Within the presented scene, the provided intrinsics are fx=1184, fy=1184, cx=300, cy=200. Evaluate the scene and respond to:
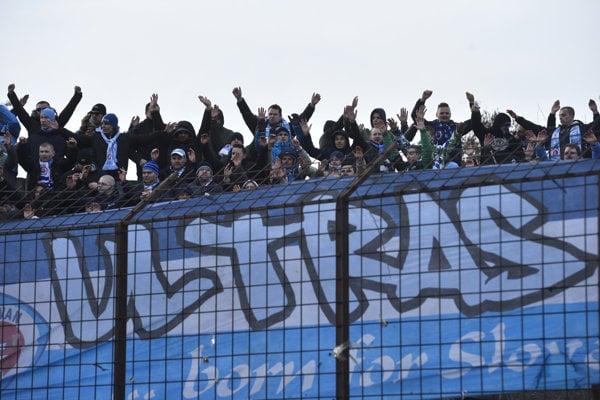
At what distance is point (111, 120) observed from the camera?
1683cm

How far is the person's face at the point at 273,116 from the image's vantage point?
640 inches

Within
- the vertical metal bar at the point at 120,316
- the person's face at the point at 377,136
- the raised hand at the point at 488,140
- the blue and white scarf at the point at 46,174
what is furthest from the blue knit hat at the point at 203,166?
the raised hand at the point at 488,140

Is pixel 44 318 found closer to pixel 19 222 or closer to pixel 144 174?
pixel 19 222

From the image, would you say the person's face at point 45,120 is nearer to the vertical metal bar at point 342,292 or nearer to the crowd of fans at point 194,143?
the crowd of fans at point 194,143

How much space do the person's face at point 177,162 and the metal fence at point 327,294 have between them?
3.11 metres

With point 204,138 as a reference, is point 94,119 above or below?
above

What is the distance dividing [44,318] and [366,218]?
3.87 m

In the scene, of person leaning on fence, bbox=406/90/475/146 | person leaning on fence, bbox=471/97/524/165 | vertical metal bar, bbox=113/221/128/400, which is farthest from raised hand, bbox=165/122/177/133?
vertical metal bar, bbox=113/221/128/400

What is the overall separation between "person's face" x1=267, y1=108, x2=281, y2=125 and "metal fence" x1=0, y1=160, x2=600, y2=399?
4373mm

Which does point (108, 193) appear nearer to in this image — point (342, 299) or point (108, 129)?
point (108, 129)

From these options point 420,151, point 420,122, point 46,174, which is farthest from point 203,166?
point 420,151

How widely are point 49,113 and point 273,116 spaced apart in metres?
3.49

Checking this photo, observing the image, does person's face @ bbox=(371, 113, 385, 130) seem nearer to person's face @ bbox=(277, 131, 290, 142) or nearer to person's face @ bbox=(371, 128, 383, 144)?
person's face @ bbox=(371, 128, 383, 144)

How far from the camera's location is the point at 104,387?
38.1 ft
